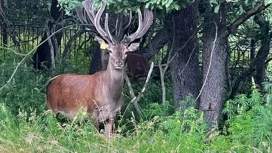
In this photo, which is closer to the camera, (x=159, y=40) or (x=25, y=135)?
(x=25, y=135)

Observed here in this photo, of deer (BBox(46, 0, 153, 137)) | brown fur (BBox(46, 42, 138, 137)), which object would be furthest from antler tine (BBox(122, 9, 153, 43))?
brown fur (BBox(46, 42, 138, 137))

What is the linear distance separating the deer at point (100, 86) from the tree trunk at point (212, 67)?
763 millimetres

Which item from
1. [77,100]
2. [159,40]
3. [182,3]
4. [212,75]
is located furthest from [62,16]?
[182,3]

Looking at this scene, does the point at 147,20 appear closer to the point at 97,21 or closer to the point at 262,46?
the point at 97,21

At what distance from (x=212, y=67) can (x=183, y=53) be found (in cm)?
79

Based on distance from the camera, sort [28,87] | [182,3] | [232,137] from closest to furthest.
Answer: [182,3] → [232,137] → [28,87]

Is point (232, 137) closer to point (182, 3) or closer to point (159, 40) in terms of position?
point (182, 3)

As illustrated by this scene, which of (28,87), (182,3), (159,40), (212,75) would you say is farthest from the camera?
Result: (159,40)

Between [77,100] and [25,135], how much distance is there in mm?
2160

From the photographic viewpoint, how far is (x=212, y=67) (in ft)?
31.8

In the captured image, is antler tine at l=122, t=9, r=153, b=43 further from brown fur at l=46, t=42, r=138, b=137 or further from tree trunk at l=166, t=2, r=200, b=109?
tree trunk at l=166, t=2, r=200, b=109

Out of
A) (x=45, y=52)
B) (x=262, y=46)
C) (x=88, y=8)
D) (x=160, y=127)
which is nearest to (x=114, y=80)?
(x=88, y=8)

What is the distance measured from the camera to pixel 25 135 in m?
8.51

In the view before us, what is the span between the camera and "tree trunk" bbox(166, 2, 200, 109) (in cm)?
1020
